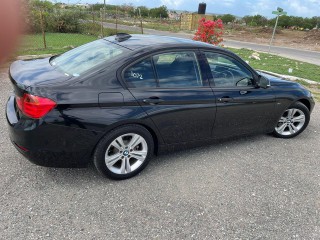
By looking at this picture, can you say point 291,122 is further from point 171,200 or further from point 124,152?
point 124,152

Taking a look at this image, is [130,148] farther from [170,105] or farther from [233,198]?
[233,198]

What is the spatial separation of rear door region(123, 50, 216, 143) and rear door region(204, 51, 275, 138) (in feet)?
0.53

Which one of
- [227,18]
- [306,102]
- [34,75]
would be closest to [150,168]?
[34,75]

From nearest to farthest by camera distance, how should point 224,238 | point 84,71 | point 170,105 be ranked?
point 224,238, point 84,71, point 170,105

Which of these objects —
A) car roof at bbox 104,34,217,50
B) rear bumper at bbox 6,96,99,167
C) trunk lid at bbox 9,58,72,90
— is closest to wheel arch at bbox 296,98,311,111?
car roof at bbox 104,34,217,50

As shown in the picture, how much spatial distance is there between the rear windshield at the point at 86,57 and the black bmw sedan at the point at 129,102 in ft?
0.05

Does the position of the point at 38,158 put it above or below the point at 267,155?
above

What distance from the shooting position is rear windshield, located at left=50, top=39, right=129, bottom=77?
123 inches

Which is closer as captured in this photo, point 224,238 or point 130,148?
point 224,238

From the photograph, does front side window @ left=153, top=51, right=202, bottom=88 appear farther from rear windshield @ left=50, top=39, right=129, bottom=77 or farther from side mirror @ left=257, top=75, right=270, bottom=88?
side mirror @ left=257, top=75, right=270, bottom=88

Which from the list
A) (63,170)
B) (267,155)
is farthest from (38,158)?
(267,155)

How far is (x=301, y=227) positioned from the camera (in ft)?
8.88

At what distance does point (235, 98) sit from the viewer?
12.2 ft

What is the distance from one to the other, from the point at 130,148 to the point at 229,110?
4.69ft
